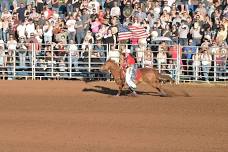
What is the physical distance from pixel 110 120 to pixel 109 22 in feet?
32.9

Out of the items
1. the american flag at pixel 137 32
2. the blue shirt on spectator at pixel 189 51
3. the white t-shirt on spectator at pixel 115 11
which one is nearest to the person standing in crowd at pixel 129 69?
the american flag at pixel 137 32

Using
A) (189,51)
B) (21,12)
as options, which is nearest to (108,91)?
(189,51)

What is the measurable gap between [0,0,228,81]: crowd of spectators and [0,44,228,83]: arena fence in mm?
178

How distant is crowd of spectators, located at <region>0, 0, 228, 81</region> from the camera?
77.0 feet

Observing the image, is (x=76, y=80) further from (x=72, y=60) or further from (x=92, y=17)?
(x=92, y=17)

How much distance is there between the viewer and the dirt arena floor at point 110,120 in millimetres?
12312

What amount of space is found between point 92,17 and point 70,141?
12686 millimetres

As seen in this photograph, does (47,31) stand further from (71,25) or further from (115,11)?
(115,11)

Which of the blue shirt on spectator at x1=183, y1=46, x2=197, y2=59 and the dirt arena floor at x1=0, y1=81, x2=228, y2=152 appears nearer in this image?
the dirt arena floor at x1=0, y1=81, x2=228, y2=152

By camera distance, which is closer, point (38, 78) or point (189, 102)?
point (189, 102)

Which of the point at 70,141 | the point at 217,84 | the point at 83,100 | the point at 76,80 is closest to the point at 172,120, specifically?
the point at 70,141

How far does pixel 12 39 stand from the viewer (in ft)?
81.5

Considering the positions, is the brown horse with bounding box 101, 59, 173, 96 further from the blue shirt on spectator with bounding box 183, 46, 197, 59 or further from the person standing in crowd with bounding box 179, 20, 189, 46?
the person standing in crowd with bounding box 179, 20, 189, 46

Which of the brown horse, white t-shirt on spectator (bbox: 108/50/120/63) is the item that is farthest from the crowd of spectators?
the brown horse
